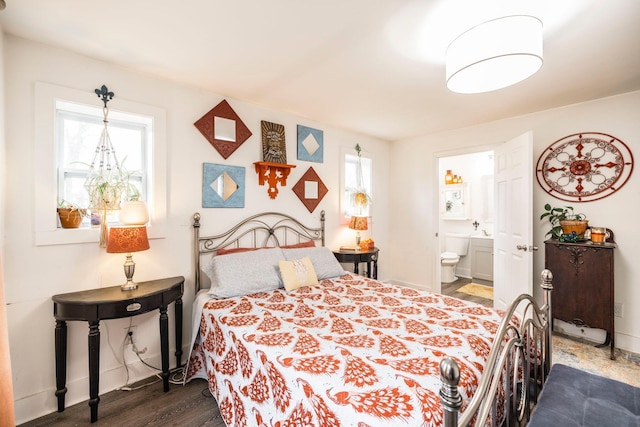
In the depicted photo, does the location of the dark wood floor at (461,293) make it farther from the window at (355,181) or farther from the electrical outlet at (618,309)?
the window at (355,181)

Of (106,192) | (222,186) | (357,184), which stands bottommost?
(106,192)

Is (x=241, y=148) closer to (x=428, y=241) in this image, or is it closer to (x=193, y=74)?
(x=193, y=74)

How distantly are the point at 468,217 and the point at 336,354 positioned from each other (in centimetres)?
507

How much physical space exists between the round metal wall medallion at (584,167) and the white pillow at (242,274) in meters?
3.23

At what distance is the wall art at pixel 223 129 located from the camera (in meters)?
2.76

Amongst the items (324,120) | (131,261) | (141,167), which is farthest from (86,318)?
(324,120)

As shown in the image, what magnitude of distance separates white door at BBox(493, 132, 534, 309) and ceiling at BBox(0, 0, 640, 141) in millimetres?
594

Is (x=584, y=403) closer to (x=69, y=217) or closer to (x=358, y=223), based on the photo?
(x=358, y=223)

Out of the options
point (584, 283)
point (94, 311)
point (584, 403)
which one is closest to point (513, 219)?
point (584, 283)

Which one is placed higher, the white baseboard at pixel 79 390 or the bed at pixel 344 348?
the bed at pixel 344 348

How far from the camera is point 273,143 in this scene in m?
3.22

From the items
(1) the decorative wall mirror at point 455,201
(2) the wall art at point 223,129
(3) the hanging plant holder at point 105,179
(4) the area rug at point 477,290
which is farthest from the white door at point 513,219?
(3) the hanging plant holder at point 105,179

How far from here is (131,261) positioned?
2146mm

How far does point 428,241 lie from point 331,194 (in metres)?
1.72
